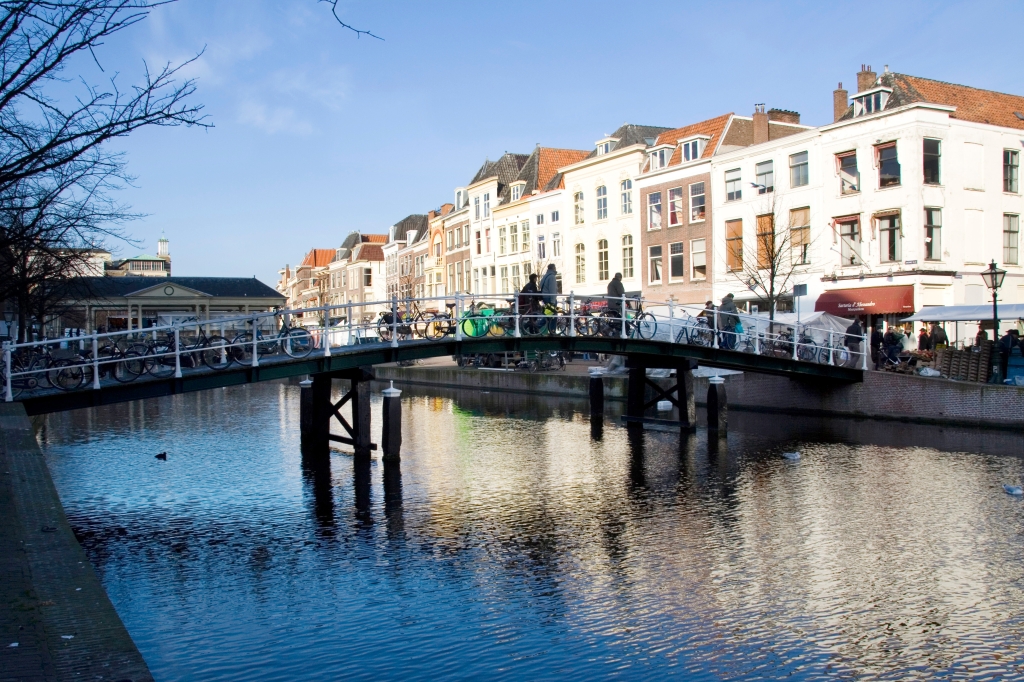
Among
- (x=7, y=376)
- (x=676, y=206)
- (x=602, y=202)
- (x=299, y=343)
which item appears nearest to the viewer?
(x=7, y=376)

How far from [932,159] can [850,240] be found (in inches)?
164

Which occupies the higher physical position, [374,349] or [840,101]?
[840,101]

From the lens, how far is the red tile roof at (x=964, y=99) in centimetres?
3444

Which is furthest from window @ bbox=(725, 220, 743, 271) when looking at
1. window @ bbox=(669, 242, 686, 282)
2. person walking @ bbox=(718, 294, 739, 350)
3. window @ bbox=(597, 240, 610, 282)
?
person walking @ bbox=(718, 294, 739, 350)

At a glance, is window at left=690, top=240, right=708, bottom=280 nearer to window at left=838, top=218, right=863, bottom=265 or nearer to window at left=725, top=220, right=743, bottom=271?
window at left=725, top=220, right=743, bottom=271

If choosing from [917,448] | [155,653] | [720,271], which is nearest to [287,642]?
[155,653]

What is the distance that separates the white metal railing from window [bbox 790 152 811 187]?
10.4 meters

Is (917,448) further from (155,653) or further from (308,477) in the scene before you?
(155,653)

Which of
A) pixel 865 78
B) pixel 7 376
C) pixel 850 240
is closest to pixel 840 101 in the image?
pixel 865 78

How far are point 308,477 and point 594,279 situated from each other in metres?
33.7

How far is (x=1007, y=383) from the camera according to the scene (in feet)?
79.7

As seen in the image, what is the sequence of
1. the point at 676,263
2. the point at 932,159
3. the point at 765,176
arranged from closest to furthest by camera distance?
the point at 932,159, the point at 765,176, the point at 676,263

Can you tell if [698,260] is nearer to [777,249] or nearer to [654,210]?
[654,210]

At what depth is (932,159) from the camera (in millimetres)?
33812
